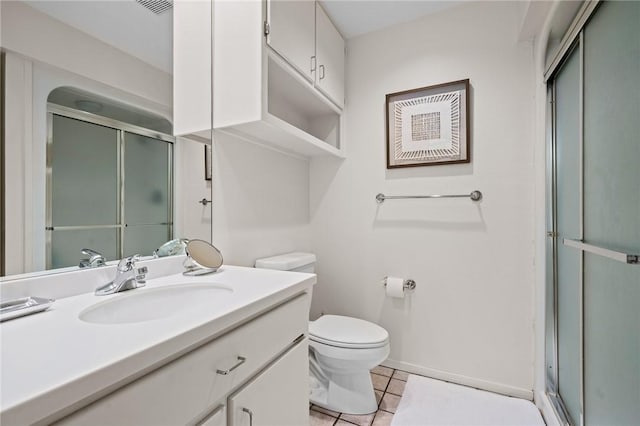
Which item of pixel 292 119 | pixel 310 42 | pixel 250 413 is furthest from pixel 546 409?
pixel 310 42

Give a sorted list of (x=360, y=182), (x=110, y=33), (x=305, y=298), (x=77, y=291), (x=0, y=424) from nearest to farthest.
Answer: (x=0, y=424) → (x=77, y=291) → (x=110, y=33) → (x=305, y=298) → (x=360, y=182)

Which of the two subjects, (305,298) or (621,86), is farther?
(305,298)

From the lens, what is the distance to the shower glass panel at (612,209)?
82cm

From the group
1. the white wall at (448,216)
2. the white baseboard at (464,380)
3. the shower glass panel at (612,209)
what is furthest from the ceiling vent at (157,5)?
the white baseboard at (464,380)

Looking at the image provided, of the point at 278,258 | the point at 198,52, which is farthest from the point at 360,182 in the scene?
the point at 198,52

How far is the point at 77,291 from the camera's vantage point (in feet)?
3.02

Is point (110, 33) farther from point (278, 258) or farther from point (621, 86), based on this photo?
point (621, 86)

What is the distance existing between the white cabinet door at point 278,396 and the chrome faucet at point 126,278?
20.3 inches

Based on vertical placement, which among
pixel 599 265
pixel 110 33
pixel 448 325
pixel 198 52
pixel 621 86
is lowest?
pixel 448 325

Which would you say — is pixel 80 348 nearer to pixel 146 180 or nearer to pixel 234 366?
pixel 234 366

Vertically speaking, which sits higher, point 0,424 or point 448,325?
point 0,424

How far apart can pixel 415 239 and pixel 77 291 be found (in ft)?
5.62

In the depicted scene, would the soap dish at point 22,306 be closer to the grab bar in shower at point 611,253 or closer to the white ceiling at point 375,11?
the grab bar in shower at point 611,253

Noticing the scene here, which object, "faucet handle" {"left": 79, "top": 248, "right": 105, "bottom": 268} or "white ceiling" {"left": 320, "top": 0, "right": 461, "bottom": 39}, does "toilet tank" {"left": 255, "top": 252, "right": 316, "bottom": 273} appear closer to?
"faucet handle" {"left": 79, "top": 248, "right": 105, "bottom": 268}
